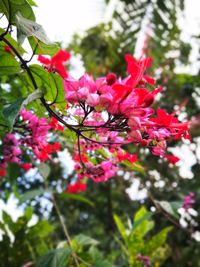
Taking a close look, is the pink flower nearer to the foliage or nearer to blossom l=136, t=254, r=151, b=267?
the foliage

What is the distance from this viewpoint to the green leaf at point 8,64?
97 cm

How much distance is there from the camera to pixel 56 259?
6.04ft

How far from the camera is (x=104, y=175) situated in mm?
1285

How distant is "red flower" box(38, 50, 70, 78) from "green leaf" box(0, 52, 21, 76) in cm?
7

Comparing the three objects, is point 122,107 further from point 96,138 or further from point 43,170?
point 43,170

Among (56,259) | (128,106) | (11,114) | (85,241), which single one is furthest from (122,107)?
(85,241)

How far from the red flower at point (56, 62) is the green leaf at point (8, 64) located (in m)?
0.07

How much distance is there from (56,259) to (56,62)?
123 cm

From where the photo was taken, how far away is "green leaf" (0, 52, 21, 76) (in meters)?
0.97

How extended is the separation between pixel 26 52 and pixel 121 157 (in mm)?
495

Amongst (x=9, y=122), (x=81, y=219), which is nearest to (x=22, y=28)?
(x=9, y=122)

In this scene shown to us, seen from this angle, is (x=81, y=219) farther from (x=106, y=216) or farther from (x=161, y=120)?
(x=161, y=120)

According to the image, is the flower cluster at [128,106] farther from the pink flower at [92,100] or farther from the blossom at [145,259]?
the blossom at [145,259]

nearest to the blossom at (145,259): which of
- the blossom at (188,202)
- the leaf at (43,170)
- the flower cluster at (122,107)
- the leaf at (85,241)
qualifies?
the leaf at (85,241)
